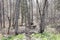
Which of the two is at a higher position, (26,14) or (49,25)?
(26,14)

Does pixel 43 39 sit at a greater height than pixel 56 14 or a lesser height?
lesser

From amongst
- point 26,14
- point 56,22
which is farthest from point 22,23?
point 56,22

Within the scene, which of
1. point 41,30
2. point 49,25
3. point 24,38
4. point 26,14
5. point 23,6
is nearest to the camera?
point 24,38

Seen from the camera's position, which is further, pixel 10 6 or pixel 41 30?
pixel 10 6

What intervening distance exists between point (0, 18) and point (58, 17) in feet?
14.9

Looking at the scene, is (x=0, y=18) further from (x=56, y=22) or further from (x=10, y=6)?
(x=56, y=22)

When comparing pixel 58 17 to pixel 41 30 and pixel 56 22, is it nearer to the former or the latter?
pixel 56 22

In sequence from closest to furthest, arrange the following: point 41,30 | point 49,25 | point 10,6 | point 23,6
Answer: point 41,30 < point 49,25 < point 23,6 < point 10,6

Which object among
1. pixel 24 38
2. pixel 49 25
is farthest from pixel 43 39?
pixel 49 25

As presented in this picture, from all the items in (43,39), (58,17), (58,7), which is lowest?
(43,39)

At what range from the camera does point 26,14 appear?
12.4m

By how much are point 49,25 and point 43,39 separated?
323 centimetres

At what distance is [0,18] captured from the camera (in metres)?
12.2

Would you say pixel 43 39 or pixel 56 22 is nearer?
pixel 43 39
